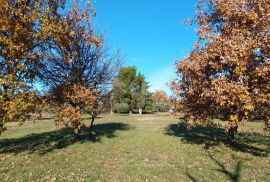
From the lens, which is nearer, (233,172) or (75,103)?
(233,172)

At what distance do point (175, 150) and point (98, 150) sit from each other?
5209 mm

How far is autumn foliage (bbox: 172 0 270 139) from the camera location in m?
14.7

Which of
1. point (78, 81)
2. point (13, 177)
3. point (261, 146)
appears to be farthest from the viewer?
point (78, 81)

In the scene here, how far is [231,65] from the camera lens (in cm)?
1549

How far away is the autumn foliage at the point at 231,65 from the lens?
14678mm

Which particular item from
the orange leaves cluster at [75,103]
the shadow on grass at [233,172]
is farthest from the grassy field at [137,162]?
the orange leaves cluster at [75,103]

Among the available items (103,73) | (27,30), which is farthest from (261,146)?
(27,30)

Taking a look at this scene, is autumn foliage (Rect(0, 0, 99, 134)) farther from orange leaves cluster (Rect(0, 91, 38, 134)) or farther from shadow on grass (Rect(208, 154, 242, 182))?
shadow on grass (Rect(208, 154, 242, 182))

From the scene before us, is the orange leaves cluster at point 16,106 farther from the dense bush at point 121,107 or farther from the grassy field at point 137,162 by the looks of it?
the dense bush at point 121,107

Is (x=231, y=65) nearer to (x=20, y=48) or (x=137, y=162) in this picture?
(x=137, y=162)

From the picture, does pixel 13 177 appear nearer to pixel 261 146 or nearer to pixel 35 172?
pixel 35 172

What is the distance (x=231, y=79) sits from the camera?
15.7 m

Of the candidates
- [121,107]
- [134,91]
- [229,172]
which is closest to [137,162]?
[229,172]

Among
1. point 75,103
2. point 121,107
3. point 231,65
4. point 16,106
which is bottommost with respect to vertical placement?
point 16,106
